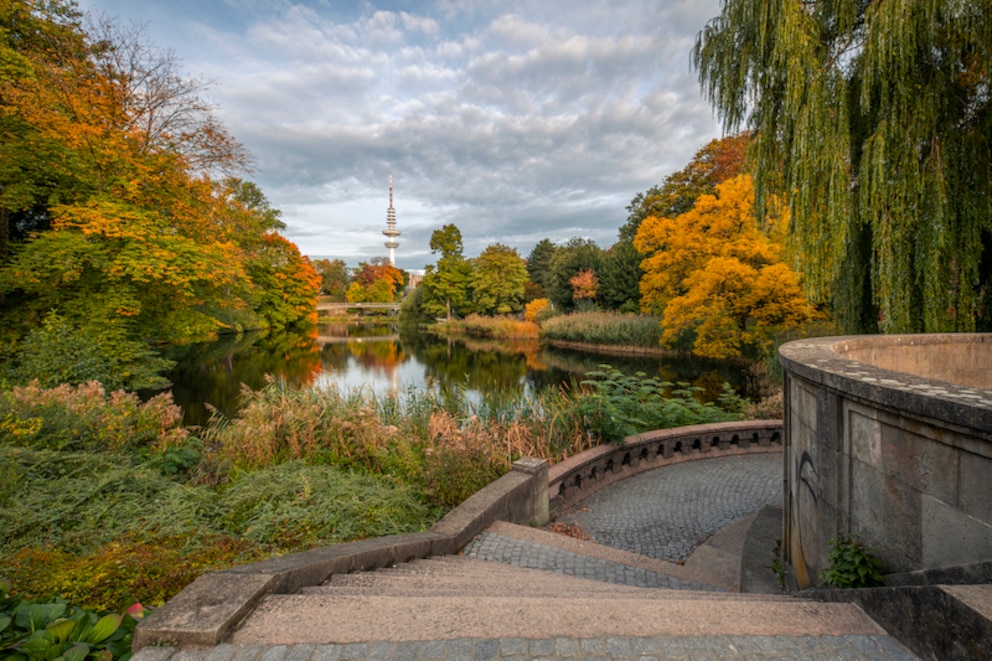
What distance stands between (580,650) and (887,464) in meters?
1.37

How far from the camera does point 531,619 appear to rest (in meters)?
1.72

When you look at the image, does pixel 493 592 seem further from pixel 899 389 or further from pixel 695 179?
pixel 695 179

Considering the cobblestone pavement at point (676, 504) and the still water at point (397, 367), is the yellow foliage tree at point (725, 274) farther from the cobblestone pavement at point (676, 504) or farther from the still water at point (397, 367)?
the cobblestone pavement at point (676, 504)

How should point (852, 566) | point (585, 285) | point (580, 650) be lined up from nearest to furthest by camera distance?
1. point (580, 650)
2. point (852, 566)
3. point (585, 285)

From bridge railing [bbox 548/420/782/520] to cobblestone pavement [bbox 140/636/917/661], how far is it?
11.1ft

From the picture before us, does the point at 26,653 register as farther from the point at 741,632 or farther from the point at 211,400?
the point at 211,400

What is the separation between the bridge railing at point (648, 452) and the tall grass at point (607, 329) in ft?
47.7

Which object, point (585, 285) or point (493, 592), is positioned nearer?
point (493, 592)

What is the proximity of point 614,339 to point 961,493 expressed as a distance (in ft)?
76.7

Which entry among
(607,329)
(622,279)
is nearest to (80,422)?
(607,329)

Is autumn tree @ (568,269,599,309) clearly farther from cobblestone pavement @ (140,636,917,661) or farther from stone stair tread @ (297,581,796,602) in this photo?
cobblestone pavement @ (140,636,917,661)

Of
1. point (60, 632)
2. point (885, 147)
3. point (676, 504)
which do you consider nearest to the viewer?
point (60, 632)

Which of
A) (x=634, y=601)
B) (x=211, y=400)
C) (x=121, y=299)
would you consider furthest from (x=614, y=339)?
(x=634, y=601)

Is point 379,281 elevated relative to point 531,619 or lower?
elevated
